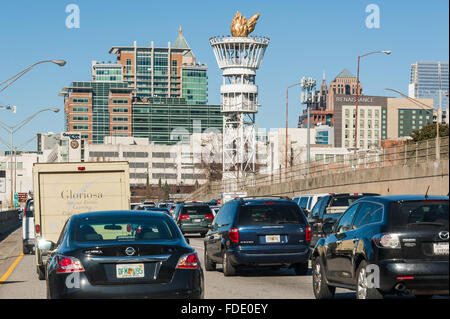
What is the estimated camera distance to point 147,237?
11.1 m

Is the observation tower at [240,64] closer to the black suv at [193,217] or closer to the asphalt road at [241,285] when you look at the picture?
the black suv at [193,217]

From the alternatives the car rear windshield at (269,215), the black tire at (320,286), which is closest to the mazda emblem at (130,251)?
the black tire at (320,286)

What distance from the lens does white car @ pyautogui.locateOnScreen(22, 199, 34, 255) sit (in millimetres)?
26964

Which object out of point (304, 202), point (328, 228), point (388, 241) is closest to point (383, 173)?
point (304, 202)

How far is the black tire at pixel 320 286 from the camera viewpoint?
1349 cm

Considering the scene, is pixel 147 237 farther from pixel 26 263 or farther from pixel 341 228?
pixel 26 263

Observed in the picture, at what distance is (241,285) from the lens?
1666 centimetres

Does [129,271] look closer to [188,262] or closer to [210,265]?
[188,262]

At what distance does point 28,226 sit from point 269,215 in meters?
11.3

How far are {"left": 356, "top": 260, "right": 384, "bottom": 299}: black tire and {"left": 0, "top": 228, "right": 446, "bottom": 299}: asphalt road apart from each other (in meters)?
2.19

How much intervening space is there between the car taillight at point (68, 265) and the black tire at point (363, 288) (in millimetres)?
3819

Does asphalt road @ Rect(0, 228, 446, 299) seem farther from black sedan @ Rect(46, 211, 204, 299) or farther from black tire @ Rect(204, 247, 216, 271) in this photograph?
black sedan @ Rect(46, 211, 204, 299)

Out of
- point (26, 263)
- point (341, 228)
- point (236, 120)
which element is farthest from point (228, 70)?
point (341, 228)
